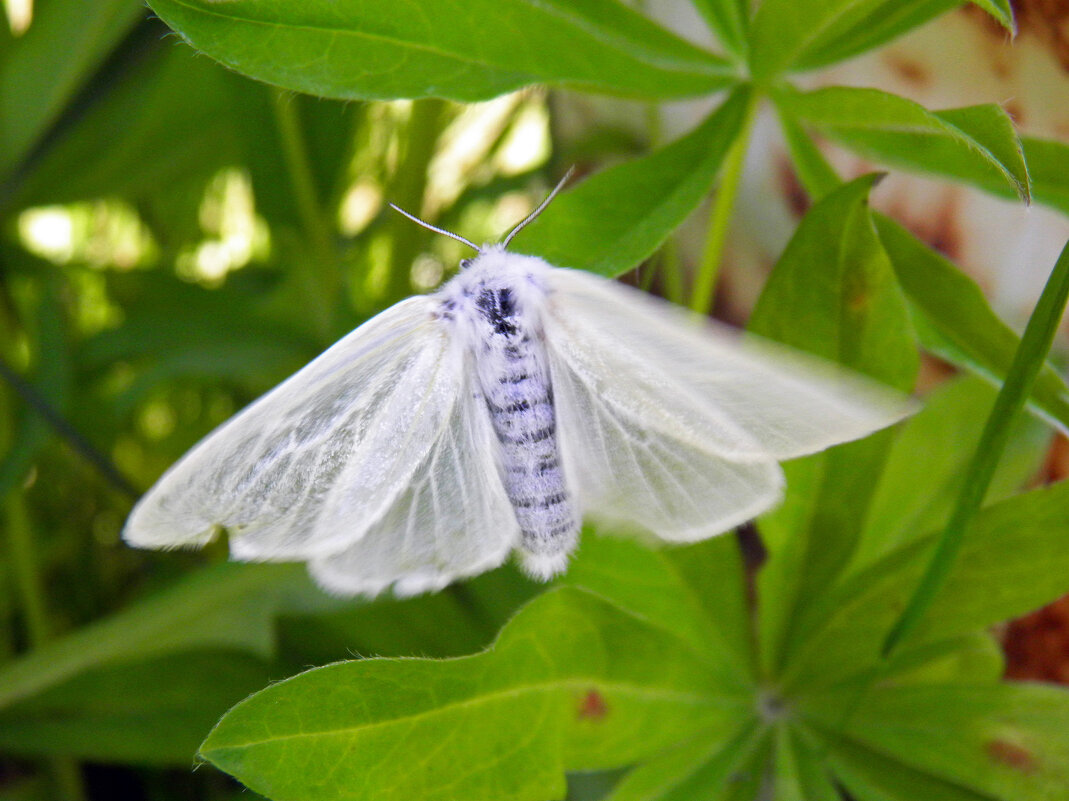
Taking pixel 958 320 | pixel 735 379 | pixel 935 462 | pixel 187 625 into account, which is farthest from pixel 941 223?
pixel 187 625

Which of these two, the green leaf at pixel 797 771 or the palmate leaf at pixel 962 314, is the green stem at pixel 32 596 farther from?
the palmate leaf at pixel 962 314

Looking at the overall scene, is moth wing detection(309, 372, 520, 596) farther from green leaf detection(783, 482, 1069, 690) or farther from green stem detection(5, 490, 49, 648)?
green stem detection(5, 490, 49, 648)

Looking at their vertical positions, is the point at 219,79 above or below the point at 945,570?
above

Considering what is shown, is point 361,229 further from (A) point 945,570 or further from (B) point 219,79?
(A) point 945,570

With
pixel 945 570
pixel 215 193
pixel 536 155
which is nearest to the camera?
pixel 945 570

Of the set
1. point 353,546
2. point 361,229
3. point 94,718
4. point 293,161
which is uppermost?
point 361,229

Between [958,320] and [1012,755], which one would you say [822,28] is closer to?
[958,320]

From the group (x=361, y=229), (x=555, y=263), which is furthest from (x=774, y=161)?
(x=361, y=229)
